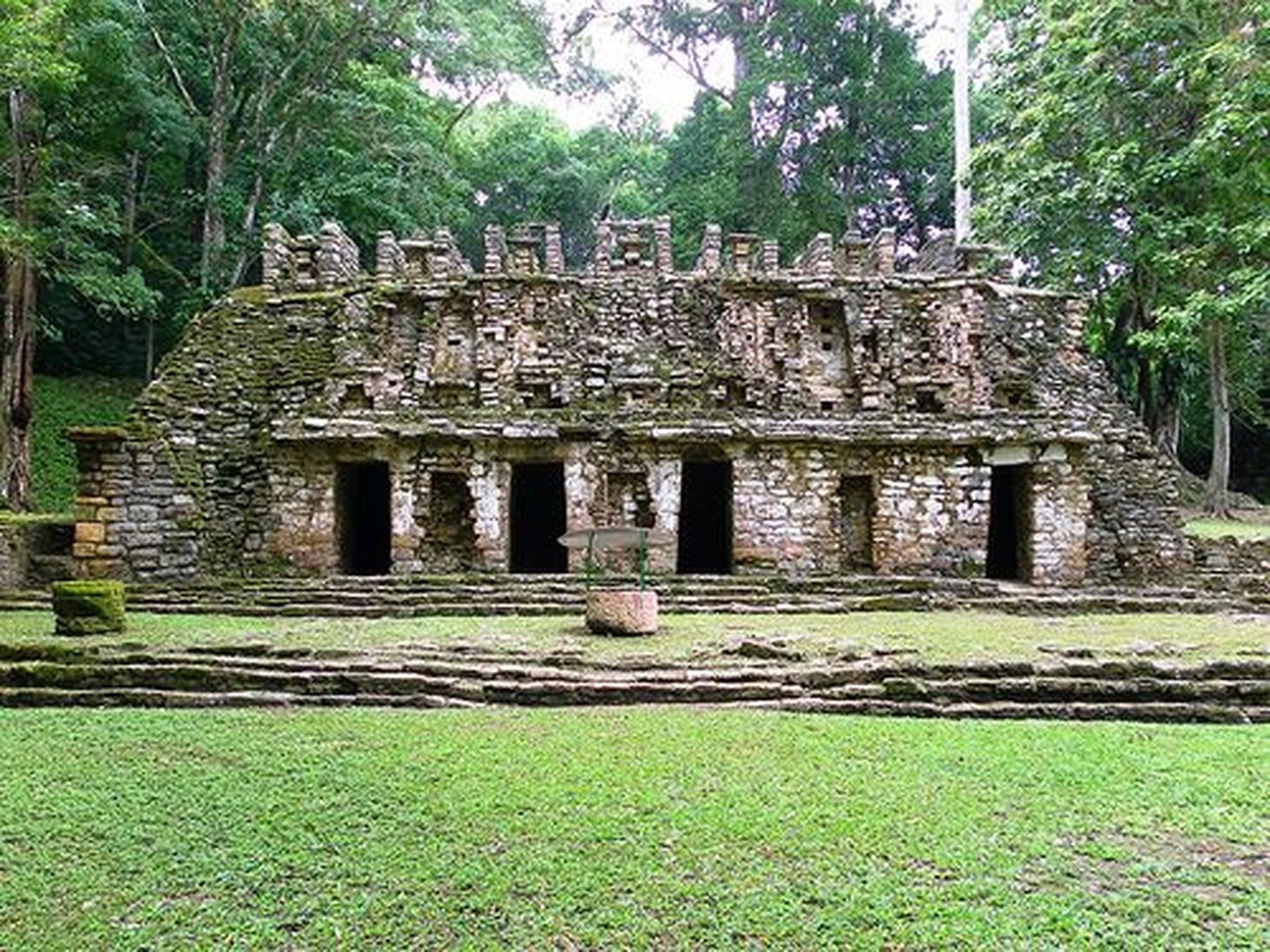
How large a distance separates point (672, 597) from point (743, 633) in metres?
2.81

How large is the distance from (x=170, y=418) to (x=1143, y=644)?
13.7 meters

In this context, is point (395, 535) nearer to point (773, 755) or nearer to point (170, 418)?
point (170, 418)

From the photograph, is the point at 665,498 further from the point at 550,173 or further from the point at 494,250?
the point at 550,173

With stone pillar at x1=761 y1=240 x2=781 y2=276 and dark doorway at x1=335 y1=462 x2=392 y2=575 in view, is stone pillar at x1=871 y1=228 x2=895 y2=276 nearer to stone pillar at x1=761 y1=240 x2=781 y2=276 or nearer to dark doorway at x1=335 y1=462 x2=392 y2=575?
stone pillar at x1=761 y1=240 x2=781 y2=276

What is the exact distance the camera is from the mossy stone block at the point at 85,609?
9141 millimetres

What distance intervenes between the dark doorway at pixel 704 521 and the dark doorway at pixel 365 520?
5.38 metres

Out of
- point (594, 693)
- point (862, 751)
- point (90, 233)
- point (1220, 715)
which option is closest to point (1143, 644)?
point (1220, 715)

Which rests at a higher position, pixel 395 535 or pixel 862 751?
pixel 395 535

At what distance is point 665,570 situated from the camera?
13.5m

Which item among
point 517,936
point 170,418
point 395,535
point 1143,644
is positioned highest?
point 170,418

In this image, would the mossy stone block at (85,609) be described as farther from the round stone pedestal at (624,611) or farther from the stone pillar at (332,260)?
the stone pillar at (332,260)

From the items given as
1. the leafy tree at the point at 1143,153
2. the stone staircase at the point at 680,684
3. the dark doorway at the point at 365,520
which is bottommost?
the stone staircase at the point at 680,684

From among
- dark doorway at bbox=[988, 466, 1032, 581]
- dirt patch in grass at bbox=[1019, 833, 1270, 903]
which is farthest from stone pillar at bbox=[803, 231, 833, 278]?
dirt patch in grass at bbox=[1019, 833, 1270, 903]

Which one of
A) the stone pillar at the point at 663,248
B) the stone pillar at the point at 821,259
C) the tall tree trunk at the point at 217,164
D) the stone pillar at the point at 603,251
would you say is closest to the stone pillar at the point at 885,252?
the stone pillar at the point at 821,259
